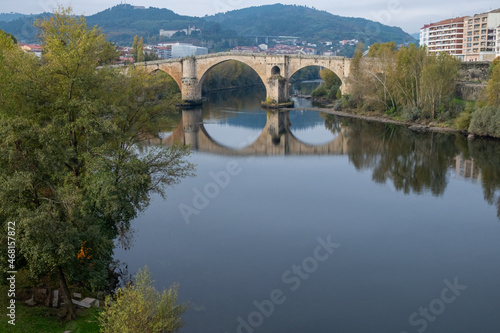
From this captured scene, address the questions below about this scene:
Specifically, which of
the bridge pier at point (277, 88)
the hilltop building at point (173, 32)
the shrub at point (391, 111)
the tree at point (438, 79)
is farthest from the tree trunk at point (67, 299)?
the hilltop building at point (173, 32)

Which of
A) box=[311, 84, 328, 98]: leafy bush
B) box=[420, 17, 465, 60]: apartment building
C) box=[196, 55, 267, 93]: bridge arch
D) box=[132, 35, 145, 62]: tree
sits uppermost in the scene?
box=[420, 17, 465, 60]: apartment building

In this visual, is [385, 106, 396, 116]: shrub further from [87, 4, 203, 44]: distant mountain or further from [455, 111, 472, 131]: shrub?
[87, 4, 203, 44]: distant mountain

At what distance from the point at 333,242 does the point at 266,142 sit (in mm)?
10711

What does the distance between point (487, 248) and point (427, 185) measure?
158 inches

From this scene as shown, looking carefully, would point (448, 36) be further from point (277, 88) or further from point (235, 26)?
point (235, 26)

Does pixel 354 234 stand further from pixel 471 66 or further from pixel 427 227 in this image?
pixel 471 66

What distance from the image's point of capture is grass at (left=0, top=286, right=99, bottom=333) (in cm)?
626

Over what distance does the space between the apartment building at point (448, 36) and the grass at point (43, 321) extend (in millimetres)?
40622

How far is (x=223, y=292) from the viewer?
25.8ft

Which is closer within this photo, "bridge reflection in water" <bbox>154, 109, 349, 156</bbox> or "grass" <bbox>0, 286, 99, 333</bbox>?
"grass" <bbox>0, 286, 99, 333</bbox>

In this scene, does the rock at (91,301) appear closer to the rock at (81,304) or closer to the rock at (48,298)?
the rock at (81,304)

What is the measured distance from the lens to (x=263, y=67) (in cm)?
3131

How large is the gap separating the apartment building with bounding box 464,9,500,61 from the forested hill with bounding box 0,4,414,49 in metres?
57.9

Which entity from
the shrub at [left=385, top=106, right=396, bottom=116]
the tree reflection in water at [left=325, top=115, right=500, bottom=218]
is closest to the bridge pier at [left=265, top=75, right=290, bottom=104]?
the shrub at [left=385, top=106, right=396, bottom=116]
